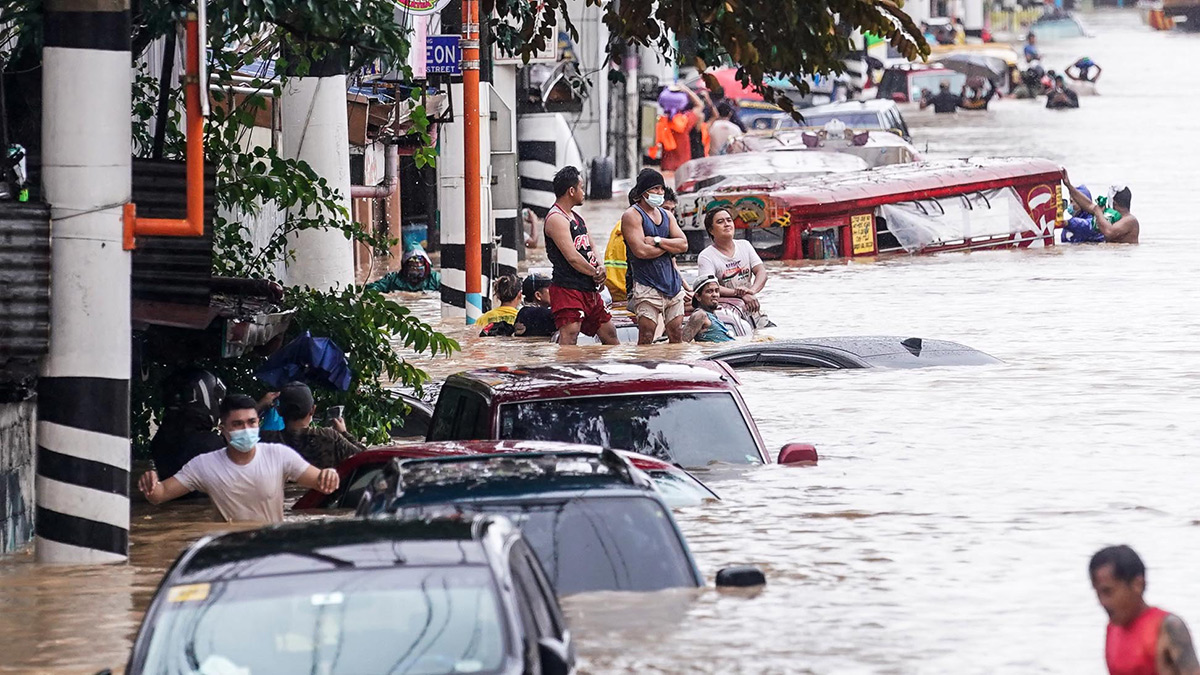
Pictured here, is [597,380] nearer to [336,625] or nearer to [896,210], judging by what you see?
[336,625]

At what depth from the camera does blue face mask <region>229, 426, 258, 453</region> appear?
400 inches

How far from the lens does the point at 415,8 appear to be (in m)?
18.8

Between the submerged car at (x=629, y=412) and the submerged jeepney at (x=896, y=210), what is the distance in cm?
1776

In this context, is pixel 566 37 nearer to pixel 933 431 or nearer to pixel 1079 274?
pixel 1079 274

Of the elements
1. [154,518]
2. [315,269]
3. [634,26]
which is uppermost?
[634,26]

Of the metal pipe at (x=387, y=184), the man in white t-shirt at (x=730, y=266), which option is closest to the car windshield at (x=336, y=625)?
the man in white t-shirt at (x=730, y=266)

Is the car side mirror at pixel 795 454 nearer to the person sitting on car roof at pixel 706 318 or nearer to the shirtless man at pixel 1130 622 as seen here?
the shirtless man at pixel 1130 622

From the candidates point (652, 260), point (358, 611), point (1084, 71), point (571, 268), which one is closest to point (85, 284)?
point (358, 611)

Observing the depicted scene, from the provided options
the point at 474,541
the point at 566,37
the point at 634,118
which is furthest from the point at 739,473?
the point at 634,118

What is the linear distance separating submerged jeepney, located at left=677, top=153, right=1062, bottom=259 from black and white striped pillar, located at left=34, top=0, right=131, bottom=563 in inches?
755

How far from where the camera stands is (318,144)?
15.4 meters

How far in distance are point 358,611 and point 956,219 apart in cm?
2462

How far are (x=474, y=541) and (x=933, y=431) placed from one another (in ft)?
26.2

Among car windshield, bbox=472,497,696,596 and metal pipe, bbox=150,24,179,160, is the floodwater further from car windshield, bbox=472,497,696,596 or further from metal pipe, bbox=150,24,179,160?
metal pipe, bbox=150,24,179,160
